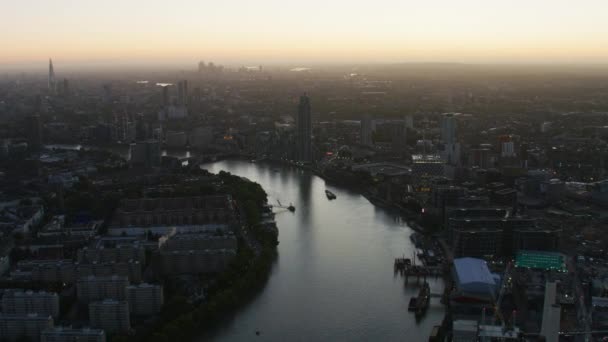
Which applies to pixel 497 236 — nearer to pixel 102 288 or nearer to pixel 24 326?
pixel 102 288

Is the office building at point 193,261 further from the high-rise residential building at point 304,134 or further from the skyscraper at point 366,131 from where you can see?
the skyscraper at point 366,131

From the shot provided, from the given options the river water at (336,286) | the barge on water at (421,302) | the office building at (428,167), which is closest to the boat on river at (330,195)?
the river water at (336,286)

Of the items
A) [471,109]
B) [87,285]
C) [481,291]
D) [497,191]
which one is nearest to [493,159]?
[497,191]

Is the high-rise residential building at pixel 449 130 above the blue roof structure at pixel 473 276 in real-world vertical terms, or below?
above

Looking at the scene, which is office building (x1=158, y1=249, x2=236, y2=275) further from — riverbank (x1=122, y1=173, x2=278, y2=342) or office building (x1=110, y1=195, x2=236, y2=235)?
office building (x1=110, y1=195, x2=236, y2=235)

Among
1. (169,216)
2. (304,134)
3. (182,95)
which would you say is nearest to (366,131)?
(304,134)

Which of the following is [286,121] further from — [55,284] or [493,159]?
[55,284]
